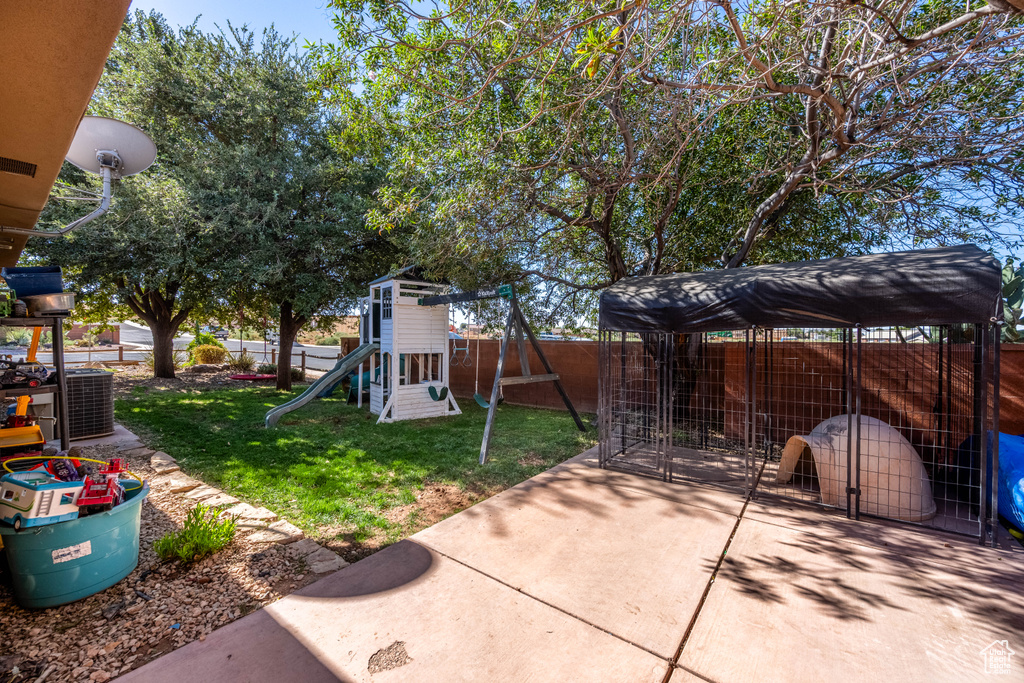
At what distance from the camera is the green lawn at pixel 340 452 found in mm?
3766

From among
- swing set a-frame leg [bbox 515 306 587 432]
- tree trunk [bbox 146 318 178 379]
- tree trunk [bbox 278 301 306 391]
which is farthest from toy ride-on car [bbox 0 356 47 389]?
tree trunk [bbox 146 318 178 379]

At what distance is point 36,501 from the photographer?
7.02 feet

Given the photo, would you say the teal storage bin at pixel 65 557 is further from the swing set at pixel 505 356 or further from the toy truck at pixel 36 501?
the swing set at pixel 505 356

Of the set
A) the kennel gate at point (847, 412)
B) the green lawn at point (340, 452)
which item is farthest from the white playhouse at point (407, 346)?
the kennel gate at point (847, 412)

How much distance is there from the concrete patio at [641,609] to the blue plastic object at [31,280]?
3.26 metres

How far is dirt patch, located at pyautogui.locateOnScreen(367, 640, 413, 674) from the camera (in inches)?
76.1

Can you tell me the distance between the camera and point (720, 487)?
13.9 feet

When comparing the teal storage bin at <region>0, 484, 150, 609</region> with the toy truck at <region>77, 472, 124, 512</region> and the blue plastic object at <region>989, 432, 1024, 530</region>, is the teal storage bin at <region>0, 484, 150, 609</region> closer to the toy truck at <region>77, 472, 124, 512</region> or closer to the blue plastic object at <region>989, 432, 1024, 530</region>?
the toy truck at <region>77, 472, 124, 512</region>

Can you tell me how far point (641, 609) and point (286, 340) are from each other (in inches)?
413

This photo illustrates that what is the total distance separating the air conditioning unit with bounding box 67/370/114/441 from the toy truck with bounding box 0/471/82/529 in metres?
4.22

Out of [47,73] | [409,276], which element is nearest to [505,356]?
[409,276]

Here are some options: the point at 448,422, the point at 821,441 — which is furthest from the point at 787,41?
the point at 448,422

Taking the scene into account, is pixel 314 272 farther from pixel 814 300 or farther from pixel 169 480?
pixel 814 300

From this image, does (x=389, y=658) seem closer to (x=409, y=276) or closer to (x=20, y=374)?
(x=20, y=374)
